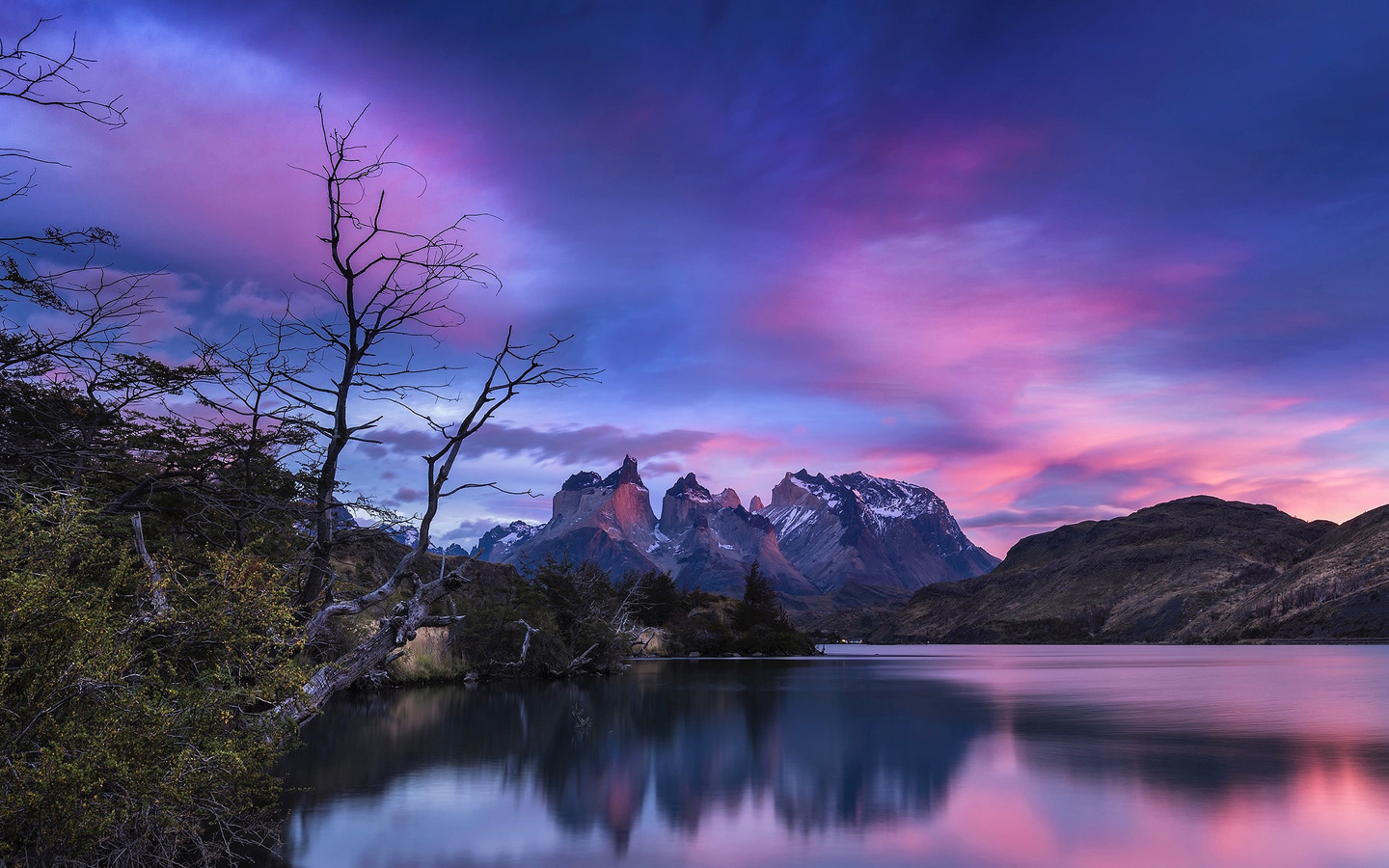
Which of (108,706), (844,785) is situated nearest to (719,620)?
(844,785)

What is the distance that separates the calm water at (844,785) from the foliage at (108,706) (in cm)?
328

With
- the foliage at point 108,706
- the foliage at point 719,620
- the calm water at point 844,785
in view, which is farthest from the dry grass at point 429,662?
the foliage at point 719,620

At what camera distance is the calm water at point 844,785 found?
13.1 m

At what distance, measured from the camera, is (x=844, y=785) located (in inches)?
749

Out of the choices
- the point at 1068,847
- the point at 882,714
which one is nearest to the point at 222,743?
the point at 1068,847

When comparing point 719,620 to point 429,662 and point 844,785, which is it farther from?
point 844,785

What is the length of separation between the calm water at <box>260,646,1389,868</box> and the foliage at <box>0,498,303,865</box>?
3.28 meters

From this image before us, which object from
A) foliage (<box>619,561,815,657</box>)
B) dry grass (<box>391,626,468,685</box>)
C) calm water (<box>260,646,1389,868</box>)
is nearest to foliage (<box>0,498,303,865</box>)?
calm water (<box>260,646,1389,868</box>)

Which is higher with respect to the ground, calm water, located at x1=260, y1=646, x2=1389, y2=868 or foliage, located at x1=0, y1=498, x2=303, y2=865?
foliage, located at x1=0, y1=498, x2=303, y2=865

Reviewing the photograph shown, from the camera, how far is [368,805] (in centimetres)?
1628

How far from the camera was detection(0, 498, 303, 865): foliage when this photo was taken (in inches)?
324

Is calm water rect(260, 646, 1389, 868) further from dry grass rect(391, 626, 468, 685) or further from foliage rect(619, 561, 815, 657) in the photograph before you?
foliage rect(619, 561, 815, 657)

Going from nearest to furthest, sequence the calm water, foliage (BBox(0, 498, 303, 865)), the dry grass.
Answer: foliage (BBox(0, 498, 303, 865)) → the calm water → the dry grass

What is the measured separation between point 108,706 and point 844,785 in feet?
47.9
